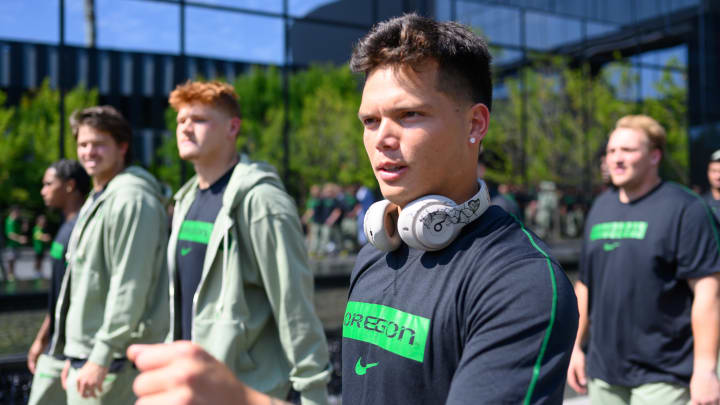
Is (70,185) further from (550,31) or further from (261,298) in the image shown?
(550,31)

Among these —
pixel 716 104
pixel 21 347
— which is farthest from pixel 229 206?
pixel 716 104

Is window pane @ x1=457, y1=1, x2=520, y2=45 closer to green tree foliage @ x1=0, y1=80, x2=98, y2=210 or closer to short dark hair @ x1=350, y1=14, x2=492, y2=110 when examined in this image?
green tree foliage @ x1=0, y1=80, x2=98, y2=210

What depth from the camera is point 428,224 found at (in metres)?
1.46

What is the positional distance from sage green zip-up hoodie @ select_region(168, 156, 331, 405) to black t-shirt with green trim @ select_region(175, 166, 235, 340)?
0.31 ft

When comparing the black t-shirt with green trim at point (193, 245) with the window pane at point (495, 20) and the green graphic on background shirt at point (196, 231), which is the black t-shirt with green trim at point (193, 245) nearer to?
the green graphic on background shirt at point (196, 231)

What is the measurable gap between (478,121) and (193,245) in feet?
7.15

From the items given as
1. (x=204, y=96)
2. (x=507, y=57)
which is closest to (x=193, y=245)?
(x=204, y=96)

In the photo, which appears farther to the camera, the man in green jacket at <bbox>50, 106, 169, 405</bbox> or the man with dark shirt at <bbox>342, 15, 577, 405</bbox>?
the man in green jacket at <bbox>50, 106, 169, 405</bbox>

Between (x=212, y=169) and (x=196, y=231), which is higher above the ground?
(x=212, y=169)

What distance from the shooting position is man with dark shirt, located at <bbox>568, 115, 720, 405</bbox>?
320 cm

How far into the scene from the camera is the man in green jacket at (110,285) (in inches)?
133

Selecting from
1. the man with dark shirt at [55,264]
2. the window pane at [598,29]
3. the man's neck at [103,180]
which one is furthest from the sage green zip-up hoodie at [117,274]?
the window pane at [598,29]

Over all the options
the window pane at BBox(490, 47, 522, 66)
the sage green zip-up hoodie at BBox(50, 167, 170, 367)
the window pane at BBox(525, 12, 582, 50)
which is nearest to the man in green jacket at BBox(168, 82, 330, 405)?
the sage green zip-up hoodie at BBox(50, 167, 170, 367)

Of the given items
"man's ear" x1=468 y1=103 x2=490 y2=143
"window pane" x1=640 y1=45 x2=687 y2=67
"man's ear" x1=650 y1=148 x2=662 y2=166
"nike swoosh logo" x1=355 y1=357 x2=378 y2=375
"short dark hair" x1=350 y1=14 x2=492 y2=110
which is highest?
"window pane" x1=640 y1=45 x2=687 y2=67
